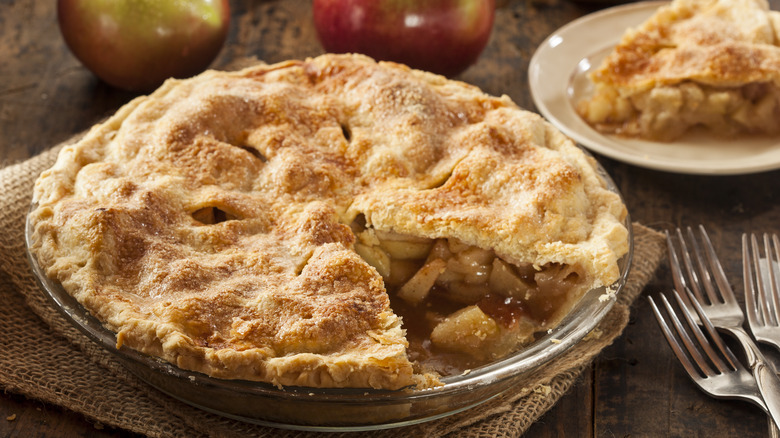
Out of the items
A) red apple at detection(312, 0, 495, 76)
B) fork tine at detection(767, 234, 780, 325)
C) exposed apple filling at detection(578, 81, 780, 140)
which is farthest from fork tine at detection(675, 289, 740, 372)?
red apple at detection(312, 0, 495, 76)

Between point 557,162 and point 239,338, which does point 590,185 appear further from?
point 239,338

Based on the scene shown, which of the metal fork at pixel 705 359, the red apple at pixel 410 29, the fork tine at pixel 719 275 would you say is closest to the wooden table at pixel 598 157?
the metal fork at pixel 705 359

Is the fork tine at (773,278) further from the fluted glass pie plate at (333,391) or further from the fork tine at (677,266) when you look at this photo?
the fluted glass pie plate at (333,391)

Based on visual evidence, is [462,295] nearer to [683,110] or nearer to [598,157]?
[598,157]

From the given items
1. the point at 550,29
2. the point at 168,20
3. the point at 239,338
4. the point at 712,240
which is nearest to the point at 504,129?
the point at 712,240

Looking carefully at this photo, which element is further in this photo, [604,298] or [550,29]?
[550,29]

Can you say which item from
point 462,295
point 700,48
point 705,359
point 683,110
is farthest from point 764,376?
point 700,48
